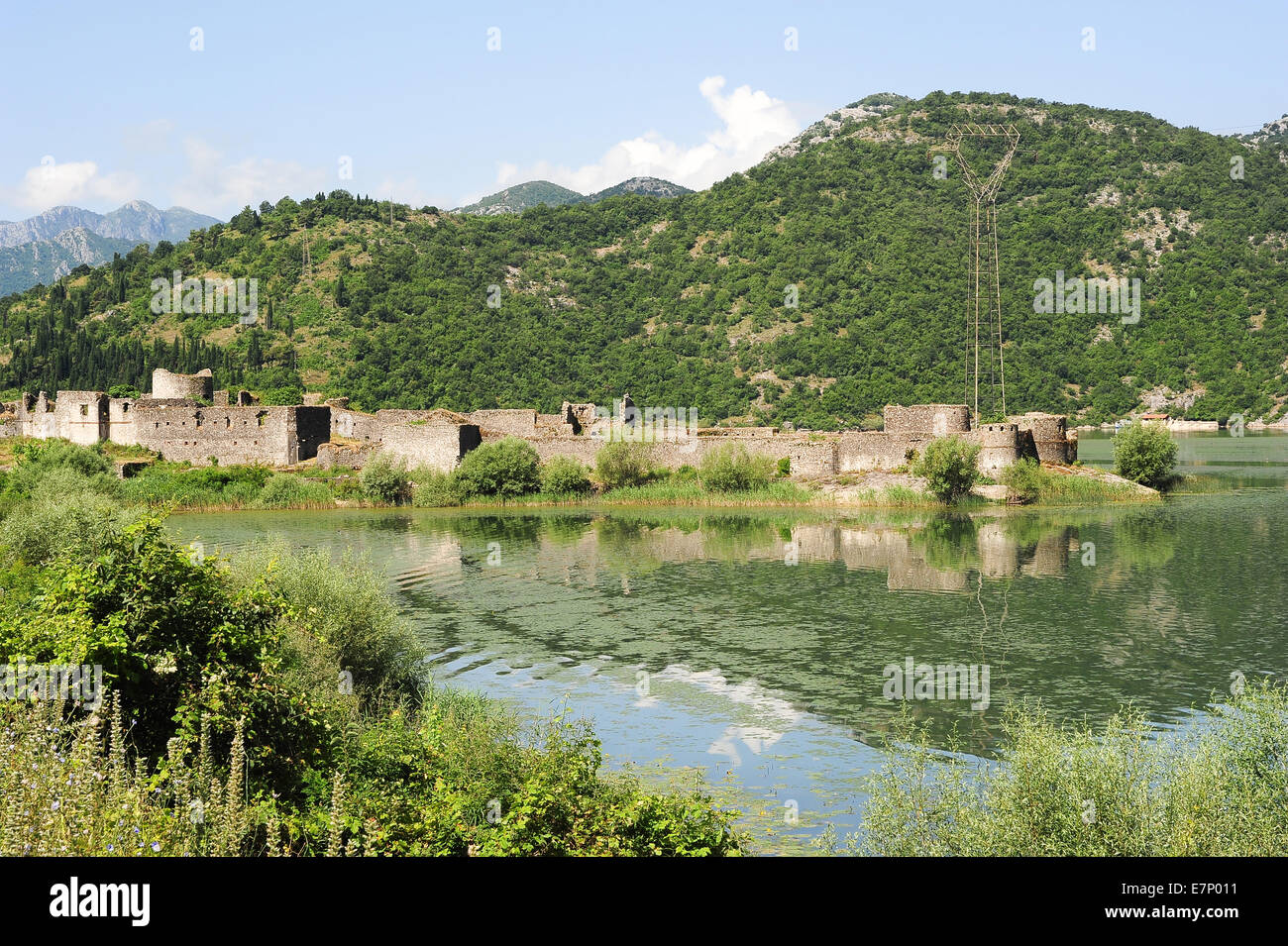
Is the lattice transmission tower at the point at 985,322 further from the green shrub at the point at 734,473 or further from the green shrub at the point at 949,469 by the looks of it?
the green shrub at the point at 949,469

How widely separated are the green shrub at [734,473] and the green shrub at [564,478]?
5316 mm

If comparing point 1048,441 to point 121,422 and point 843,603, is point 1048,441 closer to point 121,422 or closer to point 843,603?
point 843,603

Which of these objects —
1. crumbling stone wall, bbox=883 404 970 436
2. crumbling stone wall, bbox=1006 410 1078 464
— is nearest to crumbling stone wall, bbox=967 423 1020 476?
crumbling stone wall, bbox=883 404 970 436

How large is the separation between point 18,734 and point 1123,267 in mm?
108385

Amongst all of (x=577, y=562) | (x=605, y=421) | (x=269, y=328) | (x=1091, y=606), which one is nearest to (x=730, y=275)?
(x=269, y=328)

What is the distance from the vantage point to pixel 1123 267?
340 feet

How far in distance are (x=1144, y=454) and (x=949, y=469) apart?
925 centimetres

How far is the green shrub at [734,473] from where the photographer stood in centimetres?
4950

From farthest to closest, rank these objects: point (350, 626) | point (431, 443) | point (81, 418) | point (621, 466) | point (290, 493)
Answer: point (81, 418), point (431, 443), point (621, 466), point (290, 493), point (350, 626)

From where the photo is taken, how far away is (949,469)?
148 ft

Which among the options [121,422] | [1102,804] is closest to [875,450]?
[121,422]

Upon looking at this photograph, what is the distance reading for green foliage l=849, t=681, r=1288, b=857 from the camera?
31.1 feet

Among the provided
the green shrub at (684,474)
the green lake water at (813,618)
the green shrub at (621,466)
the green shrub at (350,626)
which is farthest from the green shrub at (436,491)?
the green shrub at (350,626)
